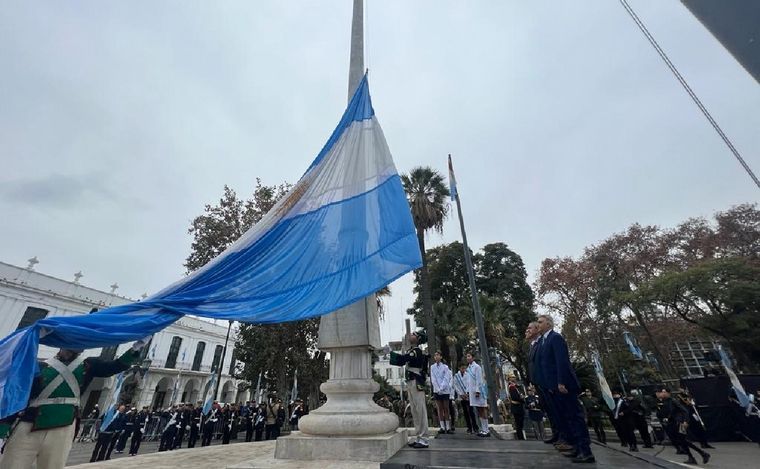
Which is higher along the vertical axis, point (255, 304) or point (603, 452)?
point (255, 304)

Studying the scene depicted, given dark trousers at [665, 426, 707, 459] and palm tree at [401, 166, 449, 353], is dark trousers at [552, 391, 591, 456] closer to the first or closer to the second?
dark trousers at [665, 426, 707, 459]

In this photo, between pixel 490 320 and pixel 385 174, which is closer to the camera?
pixel 385 174

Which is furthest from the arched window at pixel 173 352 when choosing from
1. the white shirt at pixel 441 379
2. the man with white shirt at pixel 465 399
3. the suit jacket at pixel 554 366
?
the suit jacket at pixel 554 366

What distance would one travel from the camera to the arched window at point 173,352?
30.1m

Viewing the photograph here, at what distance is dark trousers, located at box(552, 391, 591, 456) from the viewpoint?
401 centimetres

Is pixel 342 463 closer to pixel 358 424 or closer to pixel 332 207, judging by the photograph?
pixel 358 424

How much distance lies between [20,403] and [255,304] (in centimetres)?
219

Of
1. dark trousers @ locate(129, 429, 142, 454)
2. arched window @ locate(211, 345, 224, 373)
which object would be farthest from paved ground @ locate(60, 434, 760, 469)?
arched window @ locate(211, 345, 224, 373)

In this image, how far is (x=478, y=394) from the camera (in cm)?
807

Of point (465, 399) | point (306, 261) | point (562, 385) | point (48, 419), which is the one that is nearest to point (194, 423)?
point (465, 399)

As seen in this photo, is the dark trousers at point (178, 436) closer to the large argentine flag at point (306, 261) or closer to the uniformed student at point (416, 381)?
the uniformed student at point (416, 381)

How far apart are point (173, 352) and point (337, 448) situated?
106ft

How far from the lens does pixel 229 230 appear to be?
55.8ft

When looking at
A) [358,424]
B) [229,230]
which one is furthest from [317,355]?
[358,424]
